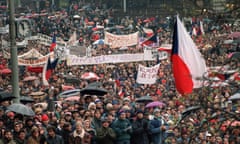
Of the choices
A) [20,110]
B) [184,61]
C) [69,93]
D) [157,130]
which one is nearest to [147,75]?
[69,93]

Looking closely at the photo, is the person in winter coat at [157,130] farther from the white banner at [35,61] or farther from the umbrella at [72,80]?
the white banner at [35,61]

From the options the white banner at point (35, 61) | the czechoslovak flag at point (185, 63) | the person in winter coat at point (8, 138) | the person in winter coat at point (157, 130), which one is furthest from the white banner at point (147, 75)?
the czechoslovak flag at point (185, 63)

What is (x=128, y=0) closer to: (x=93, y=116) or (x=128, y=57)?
(x=128, y=57)

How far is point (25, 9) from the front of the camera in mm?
68625

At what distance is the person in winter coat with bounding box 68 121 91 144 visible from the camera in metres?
15.0

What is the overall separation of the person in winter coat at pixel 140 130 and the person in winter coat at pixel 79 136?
1.12 meters

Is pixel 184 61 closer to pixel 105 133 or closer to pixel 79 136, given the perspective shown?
pixel 79 136

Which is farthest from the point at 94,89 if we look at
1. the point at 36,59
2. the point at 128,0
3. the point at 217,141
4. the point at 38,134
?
the point at 128,0

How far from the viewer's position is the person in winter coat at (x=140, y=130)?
15.9 meters

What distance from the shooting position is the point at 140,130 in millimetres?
15922

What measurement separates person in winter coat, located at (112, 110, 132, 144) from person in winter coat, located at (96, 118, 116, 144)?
104 millimetres

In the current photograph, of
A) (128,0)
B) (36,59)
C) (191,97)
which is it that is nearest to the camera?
(191,97)

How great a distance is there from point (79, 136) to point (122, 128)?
2.75ft

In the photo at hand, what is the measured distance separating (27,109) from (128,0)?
52406 mm
